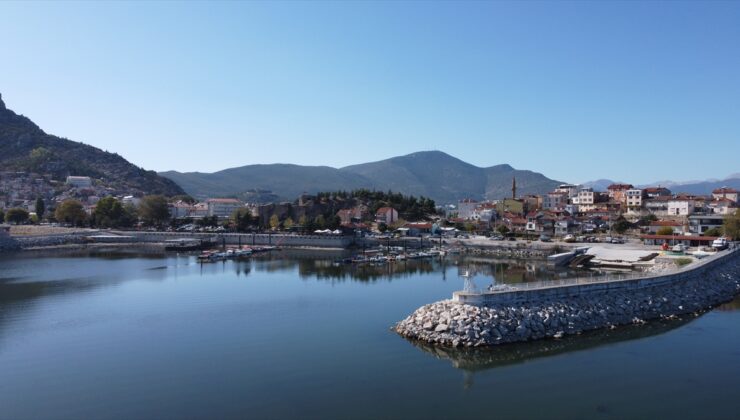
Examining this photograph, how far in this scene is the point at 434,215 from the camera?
78500mm

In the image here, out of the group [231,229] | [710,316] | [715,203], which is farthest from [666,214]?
[231,229]

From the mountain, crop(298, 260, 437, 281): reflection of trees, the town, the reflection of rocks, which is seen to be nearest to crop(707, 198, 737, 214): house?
the town

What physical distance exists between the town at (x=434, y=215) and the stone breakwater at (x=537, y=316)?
27195 mm

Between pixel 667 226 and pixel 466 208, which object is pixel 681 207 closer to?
pixel 667 226

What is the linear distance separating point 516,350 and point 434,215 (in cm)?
6291

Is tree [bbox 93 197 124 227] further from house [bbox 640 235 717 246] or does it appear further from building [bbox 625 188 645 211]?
building [bbox 625 188 645 211]

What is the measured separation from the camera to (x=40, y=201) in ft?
254

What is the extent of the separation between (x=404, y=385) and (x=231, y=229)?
59.0 metres

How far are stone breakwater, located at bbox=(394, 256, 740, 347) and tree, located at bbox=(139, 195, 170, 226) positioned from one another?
6499 centimetres

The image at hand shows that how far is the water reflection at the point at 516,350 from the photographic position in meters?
14.9

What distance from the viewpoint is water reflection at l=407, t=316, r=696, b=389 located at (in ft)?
48.9

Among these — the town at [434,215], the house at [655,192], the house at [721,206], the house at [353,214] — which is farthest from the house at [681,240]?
the house at [353,214]

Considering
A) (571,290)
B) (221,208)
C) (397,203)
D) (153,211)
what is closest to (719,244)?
(571,290)

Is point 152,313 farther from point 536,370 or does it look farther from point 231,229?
point 231,229
